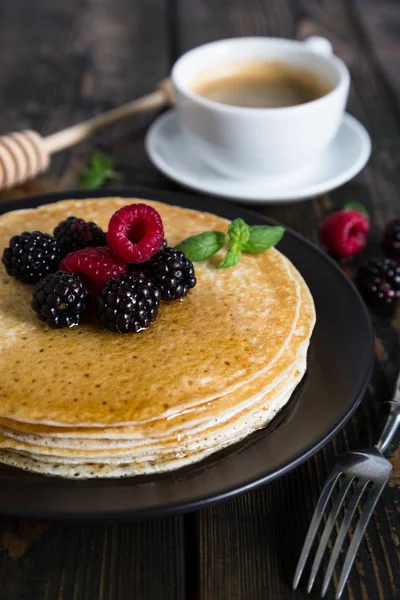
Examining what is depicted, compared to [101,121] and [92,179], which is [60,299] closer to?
[92,179]

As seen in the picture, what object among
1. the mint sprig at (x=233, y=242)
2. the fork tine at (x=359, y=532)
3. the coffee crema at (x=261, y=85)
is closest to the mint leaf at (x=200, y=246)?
the mint sprig at (x=233, y=242)

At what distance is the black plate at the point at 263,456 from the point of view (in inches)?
45.1

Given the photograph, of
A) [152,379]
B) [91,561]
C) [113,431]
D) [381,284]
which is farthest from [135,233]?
[381,284]

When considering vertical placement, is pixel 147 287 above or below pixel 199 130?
above

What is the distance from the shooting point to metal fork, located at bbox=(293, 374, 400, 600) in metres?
1.20

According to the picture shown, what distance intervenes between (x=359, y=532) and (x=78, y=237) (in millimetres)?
798

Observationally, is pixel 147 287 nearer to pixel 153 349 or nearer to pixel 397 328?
pixel 153 349

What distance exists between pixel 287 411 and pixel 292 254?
0.53m

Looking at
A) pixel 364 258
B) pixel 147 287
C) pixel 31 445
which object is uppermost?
pixel 147 287

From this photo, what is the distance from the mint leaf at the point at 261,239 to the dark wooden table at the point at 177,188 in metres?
0.41

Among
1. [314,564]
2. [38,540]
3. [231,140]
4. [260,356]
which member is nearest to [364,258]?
[231,140]

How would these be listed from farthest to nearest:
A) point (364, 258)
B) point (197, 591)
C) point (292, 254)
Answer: point (364, 258)
point (292, 254)
point (197, 591)

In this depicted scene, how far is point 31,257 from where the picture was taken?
4.75 ft

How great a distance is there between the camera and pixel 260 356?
4.44 ft
